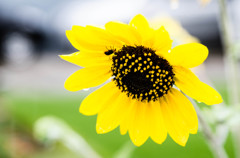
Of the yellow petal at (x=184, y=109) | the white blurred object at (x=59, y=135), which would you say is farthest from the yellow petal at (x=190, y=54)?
the white blurred object at (x=59, y=135)

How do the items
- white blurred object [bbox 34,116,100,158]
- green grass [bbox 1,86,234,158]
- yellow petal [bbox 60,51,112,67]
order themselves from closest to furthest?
yellow petal [bbox 60,51,112,67]
white blurred object [bbox 34,116,100,158]
green grass [bbox 1,86,234,158]

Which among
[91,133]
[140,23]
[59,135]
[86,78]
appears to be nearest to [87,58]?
[86,78]

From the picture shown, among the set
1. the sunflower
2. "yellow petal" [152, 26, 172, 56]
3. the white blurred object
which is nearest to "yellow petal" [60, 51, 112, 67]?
the sunflower

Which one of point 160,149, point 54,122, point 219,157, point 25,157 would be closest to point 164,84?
point 219,157

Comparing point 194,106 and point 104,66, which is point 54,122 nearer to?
point 104,66

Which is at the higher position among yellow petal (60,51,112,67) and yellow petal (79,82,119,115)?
yellow petal (60,51,112,67)

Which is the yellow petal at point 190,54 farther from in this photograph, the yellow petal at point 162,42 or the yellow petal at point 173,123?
the yellow petal at point 173,123

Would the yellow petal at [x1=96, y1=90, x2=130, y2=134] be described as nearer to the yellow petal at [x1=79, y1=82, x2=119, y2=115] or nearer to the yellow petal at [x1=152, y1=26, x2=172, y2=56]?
the yellow petal at [x1=79, y1=82, x2=119, y2=115]
